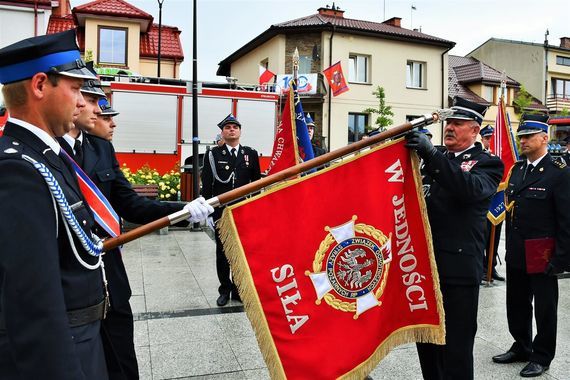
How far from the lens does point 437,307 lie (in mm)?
2756

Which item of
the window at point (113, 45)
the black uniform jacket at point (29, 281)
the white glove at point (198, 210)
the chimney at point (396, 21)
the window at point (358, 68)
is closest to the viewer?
the black uniform jacket at point (29, 281)

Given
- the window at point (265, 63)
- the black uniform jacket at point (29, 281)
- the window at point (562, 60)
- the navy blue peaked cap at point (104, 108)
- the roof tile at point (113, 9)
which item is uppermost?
the window at point (562, 60)

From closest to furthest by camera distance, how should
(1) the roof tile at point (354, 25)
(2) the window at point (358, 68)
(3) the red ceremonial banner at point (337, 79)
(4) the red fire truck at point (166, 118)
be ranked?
(4) the red fire truck at point (166, 118) < (3) the red ceremonial banner at point (337, 79) < (1) the roof tile at point (354, 25) < (2) the window at point (358, 68)

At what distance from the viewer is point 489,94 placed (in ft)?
98.5

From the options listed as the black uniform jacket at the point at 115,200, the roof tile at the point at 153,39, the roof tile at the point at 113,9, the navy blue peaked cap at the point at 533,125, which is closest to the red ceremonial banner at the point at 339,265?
the black uniform jacket at the point at 115,200

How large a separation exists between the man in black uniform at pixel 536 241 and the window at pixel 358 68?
21.4m

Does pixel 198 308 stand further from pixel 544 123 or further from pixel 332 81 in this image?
pixel 332 81

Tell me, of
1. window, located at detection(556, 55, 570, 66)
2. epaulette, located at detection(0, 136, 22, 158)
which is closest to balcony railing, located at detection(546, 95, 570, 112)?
window, located at detection(556, 55, 570, 66)

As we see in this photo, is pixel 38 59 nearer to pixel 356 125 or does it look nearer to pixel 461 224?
pixel 461 224

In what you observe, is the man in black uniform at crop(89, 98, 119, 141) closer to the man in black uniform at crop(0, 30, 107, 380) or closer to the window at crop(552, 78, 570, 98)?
the man in black uniform at crop(0, 30, 107, 380)

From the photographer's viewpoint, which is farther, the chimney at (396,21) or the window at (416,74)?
the chimney at (396,21)

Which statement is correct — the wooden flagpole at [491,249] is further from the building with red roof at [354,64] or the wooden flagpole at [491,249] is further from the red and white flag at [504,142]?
the building with red roof at [354,64]

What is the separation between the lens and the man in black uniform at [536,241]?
376 cm

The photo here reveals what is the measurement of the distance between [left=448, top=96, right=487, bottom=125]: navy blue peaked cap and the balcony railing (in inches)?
1466
